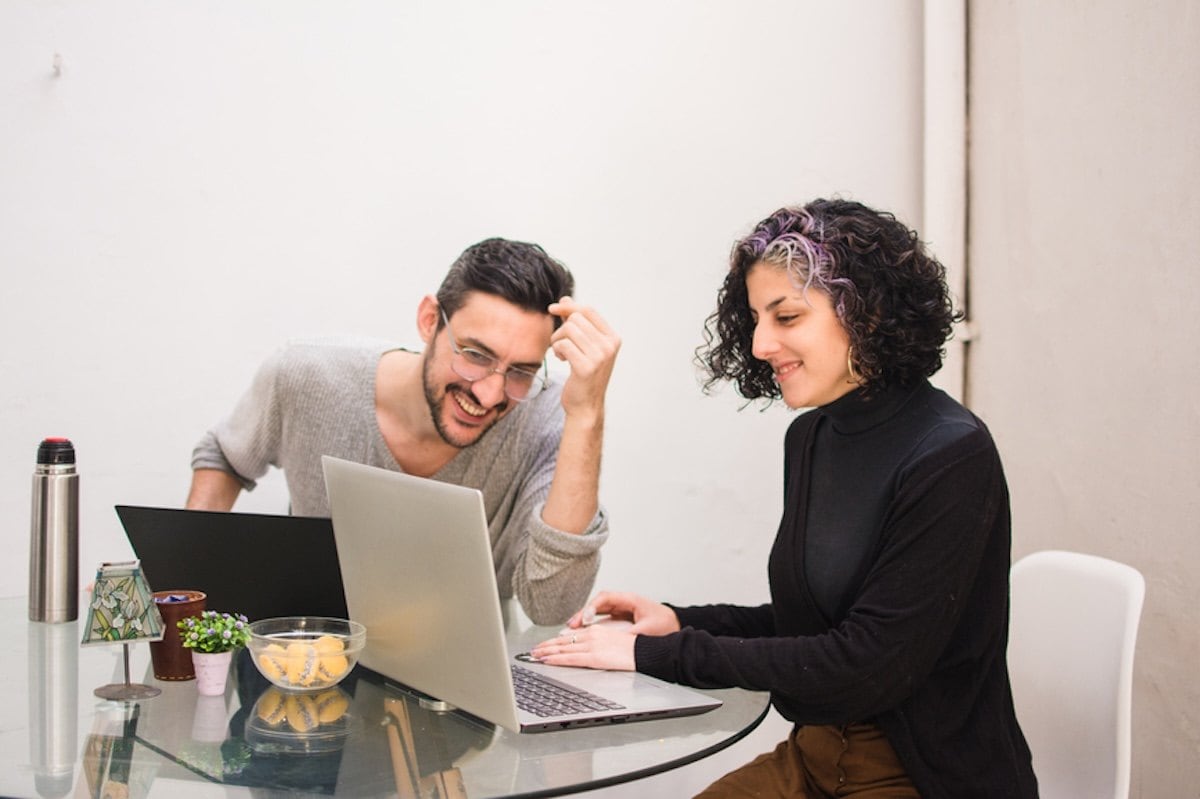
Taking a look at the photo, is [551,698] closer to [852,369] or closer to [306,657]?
[306,657]

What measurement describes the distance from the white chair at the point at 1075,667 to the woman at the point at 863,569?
0.44ft

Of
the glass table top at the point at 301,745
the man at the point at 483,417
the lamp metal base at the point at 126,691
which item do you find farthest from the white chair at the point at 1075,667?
the lamp metal base at the point at 126,691

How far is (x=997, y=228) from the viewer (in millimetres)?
3104

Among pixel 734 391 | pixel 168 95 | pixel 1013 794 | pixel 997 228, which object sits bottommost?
pixel 1013 794

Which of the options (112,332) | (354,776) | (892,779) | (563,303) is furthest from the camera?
(112,332)

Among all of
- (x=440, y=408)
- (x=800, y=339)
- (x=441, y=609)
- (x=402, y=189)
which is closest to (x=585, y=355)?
(x=440, y=408)

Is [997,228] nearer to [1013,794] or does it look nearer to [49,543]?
[1013,794]

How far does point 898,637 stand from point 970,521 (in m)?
0.19

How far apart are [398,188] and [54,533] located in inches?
56.0

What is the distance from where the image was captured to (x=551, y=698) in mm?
1513

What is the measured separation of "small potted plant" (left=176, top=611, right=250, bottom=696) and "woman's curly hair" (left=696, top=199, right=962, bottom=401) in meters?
0.95

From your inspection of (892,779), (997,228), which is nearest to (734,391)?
(997,228)

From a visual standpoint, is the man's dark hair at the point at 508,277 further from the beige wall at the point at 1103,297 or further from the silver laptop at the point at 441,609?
the beige wall at the point at 1103,297

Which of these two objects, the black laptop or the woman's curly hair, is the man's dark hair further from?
the black laptop
